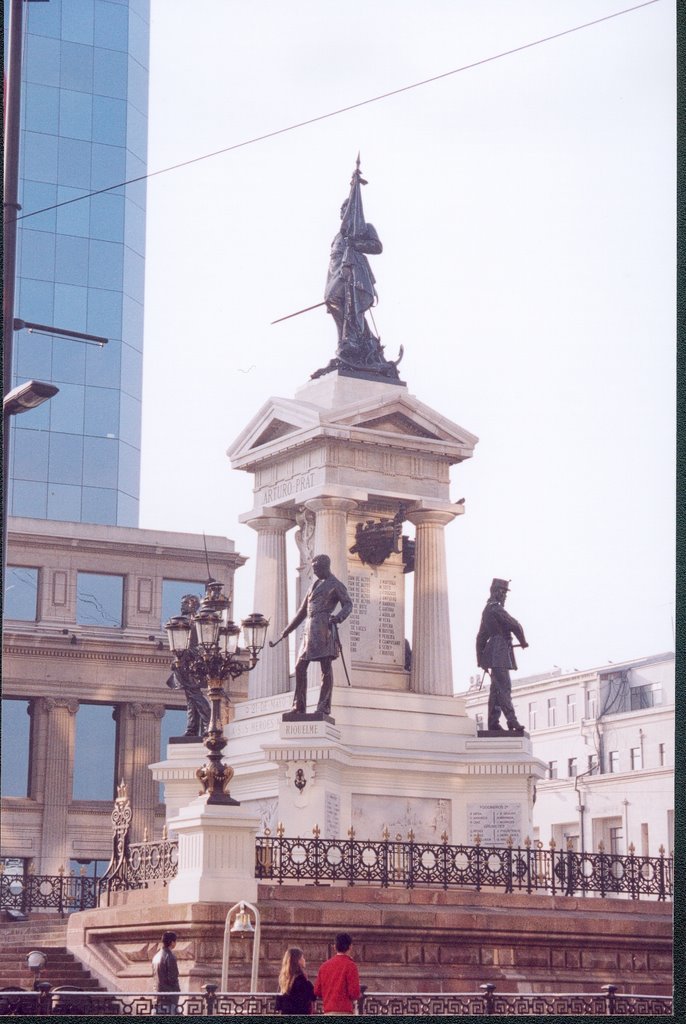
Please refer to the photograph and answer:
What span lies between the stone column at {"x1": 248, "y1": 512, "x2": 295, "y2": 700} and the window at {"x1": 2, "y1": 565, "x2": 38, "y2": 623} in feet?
105

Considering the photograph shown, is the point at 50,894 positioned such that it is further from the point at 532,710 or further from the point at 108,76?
the point at 532,710

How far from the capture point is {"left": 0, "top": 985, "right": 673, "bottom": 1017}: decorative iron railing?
65.6 ft

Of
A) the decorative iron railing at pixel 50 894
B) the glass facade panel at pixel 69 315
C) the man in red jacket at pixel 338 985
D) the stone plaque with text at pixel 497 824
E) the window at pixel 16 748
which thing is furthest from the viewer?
the window at pixel 16 748

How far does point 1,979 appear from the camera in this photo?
26.7m

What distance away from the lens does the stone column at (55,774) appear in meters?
65.3

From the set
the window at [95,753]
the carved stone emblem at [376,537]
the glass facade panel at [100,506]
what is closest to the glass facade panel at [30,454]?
the glass facade panel at [100,506]

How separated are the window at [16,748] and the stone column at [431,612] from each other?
3243 cm

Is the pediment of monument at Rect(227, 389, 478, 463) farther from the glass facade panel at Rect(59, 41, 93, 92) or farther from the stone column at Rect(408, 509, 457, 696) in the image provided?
the glass facade panel at Rect(59, 41, 93, 92)

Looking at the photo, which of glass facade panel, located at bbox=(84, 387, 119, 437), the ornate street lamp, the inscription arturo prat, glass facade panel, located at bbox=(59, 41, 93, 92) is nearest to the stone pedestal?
the ornate street lamp

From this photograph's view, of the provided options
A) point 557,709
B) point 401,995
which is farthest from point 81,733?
point 401,995

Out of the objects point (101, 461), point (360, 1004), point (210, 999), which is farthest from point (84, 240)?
point (210, 999)

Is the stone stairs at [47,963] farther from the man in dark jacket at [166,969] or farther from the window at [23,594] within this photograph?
the window at [23,594]

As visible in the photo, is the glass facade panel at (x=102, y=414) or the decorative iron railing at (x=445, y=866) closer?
the decorative iron railing at (x=445, y=866)

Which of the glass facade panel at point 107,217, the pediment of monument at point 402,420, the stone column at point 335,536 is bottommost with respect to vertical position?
the stone column at point 335,536
